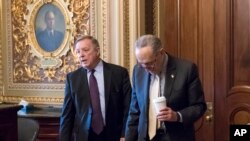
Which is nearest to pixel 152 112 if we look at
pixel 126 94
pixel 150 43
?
pixel 150 43

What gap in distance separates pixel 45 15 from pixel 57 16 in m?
0.14

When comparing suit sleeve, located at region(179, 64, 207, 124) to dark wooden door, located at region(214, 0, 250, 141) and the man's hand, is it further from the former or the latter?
dark wooden door, located at region(214, 0, 250, 141)

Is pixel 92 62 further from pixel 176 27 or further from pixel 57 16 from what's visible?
pixel 57 16

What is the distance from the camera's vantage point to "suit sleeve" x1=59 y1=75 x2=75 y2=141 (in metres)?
3.40

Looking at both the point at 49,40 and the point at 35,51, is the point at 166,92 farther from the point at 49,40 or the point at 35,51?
the point at 35,51

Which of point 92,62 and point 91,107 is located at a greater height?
point 92,62

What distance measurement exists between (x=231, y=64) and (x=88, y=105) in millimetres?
1243

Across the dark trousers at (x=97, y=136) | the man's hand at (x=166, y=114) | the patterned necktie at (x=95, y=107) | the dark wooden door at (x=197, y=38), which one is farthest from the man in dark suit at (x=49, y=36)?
the man's hand at (x=166, y=114)

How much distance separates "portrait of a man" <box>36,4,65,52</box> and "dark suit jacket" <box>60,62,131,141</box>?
1.13 metres

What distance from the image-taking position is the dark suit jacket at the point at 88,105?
11.1 feet

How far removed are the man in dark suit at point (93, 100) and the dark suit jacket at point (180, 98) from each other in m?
0.52

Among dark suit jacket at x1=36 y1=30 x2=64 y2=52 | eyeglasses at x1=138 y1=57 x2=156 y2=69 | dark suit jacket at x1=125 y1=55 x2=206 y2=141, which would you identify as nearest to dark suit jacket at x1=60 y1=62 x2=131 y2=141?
dark suit jacket at x1=125 y1=55 x2=206 y2=141

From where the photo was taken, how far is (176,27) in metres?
4.10

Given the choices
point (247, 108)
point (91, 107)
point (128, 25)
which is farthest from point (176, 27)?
point (91, 107)
